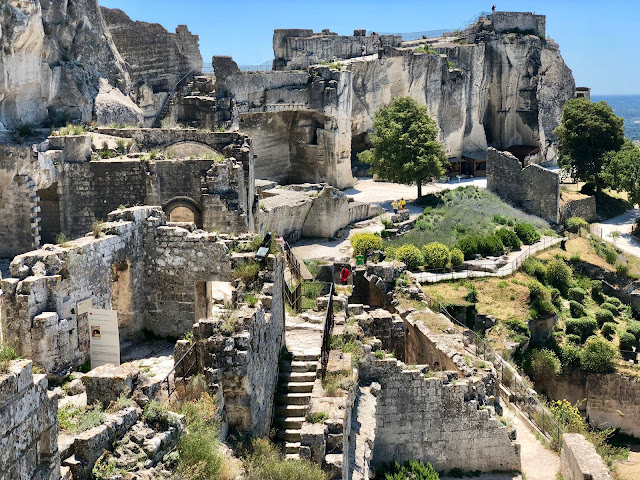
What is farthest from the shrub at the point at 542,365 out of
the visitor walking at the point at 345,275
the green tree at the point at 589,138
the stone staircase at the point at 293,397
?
the green tree at the point at 589,138

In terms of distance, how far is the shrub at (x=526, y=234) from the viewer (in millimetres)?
33469

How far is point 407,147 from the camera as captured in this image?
38438 mm

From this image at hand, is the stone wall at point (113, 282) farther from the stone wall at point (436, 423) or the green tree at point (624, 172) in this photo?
the green tree at point (624, 172)

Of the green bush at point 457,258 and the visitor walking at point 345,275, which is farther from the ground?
the visitor walking at point 345,275

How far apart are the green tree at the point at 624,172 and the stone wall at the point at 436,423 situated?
24731 millimetres

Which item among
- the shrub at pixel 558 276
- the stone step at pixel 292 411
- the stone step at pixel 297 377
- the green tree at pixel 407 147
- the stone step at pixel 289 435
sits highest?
the green tree at pixel 407 147

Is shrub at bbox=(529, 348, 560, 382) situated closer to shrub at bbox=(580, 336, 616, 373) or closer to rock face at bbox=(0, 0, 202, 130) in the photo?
shrub at bbox=(580, 336, 616, 373)

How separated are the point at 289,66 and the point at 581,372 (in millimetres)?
24405

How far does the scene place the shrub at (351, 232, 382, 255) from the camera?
2941 centimetres

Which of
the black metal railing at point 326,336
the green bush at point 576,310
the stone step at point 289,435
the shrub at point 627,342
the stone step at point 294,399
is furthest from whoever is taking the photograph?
the green bush at point 576,310

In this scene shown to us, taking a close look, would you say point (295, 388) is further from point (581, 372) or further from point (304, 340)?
point (581, 372)

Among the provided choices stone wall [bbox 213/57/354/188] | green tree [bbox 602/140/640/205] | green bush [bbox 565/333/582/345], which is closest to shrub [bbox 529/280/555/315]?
green bush [bbox 565/333/582/345]

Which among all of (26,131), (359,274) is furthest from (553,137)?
(26,131)

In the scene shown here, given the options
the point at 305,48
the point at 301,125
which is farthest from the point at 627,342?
the point at 305,48
